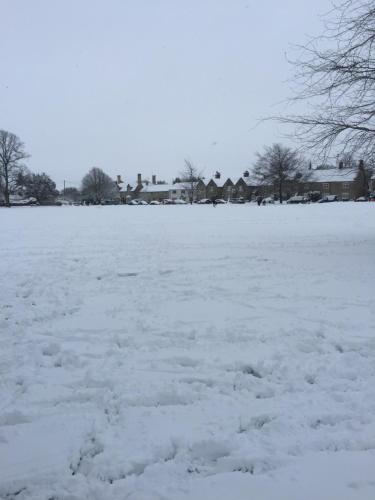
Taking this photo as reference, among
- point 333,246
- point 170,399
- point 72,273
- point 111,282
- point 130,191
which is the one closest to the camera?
point 170,399

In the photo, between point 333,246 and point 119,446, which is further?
point 333,246

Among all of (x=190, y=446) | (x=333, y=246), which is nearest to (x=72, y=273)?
(x=190, y=446)

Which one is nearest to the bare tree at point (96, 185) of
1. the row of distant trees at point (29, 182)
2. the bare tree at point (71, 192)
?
the row of distant trees at point (29, 182)

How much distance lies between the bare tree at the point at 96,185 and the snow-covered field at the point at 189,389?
3905 inches

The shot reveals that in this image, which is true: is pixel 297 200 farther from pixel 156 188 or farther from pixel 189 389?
pixel 189 389

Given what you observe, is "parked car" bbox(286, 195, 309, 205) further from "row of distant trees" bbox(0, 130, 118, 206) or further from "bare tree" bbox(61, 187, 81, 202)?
"bare tree" bbox(61, 187, 81, 202)

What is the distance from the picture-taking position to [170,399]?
3.99 m

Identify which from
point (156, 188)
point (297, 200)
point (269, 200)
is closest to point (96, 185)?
point (156, 188)

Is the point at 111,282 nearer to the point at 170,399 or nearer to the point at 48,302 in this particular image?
the point at 48,302

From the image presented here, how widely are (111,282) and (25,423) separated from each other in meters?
5.30

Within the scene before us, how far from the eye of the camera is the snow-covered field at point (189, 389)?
297cm

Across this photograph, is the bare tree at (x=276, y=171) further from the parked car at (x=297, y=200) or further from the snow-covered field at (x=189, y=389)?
the snow-covered field at (x=189, y=389)

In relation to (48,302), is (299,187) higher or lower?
higher

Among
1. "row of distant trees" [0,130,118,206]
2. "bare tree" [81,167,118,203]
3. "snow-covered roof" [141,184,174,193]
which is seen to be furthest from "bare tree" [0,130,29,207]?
"snow-covered roof" [141,184,174,193]
